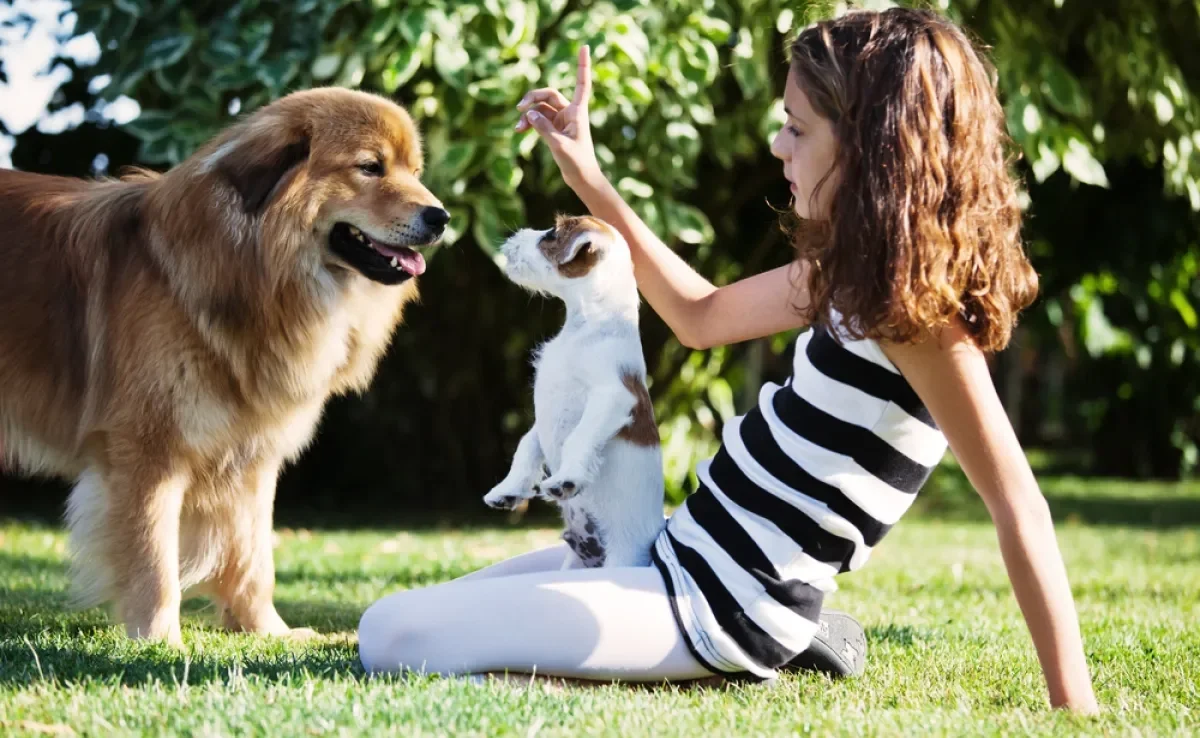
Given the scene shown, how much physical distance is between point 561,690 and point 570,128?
1.55m

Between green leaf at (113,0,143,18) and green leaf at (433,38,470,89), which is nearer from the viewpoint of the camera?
green leaf at (433,38,470,89)

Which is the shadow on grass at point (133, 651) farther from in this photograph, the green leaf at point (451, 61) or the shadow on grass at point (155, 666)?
the green leaf at point (451, 61)

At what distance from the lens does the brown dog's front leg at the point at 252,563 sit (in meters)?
4.14

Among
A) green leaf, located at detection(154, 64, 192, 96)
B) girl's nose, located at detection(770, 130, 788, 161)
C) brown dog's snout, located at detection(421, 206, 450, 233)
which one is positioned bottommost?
brown dog's snout, located at detection(421, 206, 450, 233)

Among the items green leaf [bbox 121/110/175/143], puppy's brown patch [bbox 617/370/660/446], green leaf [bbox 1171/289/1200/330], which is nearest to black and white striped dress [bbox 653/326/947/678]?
puppy's brown patch [bbox 617/370/660/446]

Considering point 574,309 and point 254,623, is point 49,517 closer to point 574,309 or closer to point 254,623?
point 254,623

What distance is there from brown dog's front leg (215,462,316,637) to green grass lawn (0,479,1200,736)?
0.16 m

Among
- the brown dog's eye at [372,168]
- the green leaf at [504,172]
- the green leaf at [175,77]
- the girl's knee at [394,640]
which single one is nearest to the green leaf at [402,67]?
the green leaf at [504,172]

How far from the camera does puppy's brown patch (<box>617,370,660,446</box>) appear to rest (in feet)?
10.2

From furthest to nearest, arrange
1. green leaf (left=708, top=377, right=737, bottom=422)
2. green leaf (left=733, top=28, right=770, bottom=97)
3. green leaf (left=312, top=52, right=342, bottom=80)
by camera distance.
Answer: green leaf (left=708, top=377, right=737, bottom=422) → green leaf (left=733, top=28, right=770, bottom=97) → green leaf (left=312, top=52, right=342, bottom=80)

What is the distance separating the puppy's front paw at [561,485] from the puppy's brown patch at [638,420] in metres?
0.19

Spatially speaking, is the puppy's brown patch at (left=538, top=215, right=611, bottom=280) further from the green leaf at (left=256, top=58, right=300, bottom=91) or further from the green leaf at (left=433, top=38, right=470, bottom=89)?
the green leaf at (left=256, top=58, right=300, bottom=91)

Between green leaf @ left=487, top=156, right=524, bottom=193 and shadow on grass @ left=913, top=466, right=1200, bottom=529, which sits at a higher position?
green leaf @ left=487, top=156, right=524, bottom=193

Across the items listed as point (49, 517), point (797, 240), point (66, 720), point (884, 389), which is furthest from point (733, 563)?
point (49, 517)
